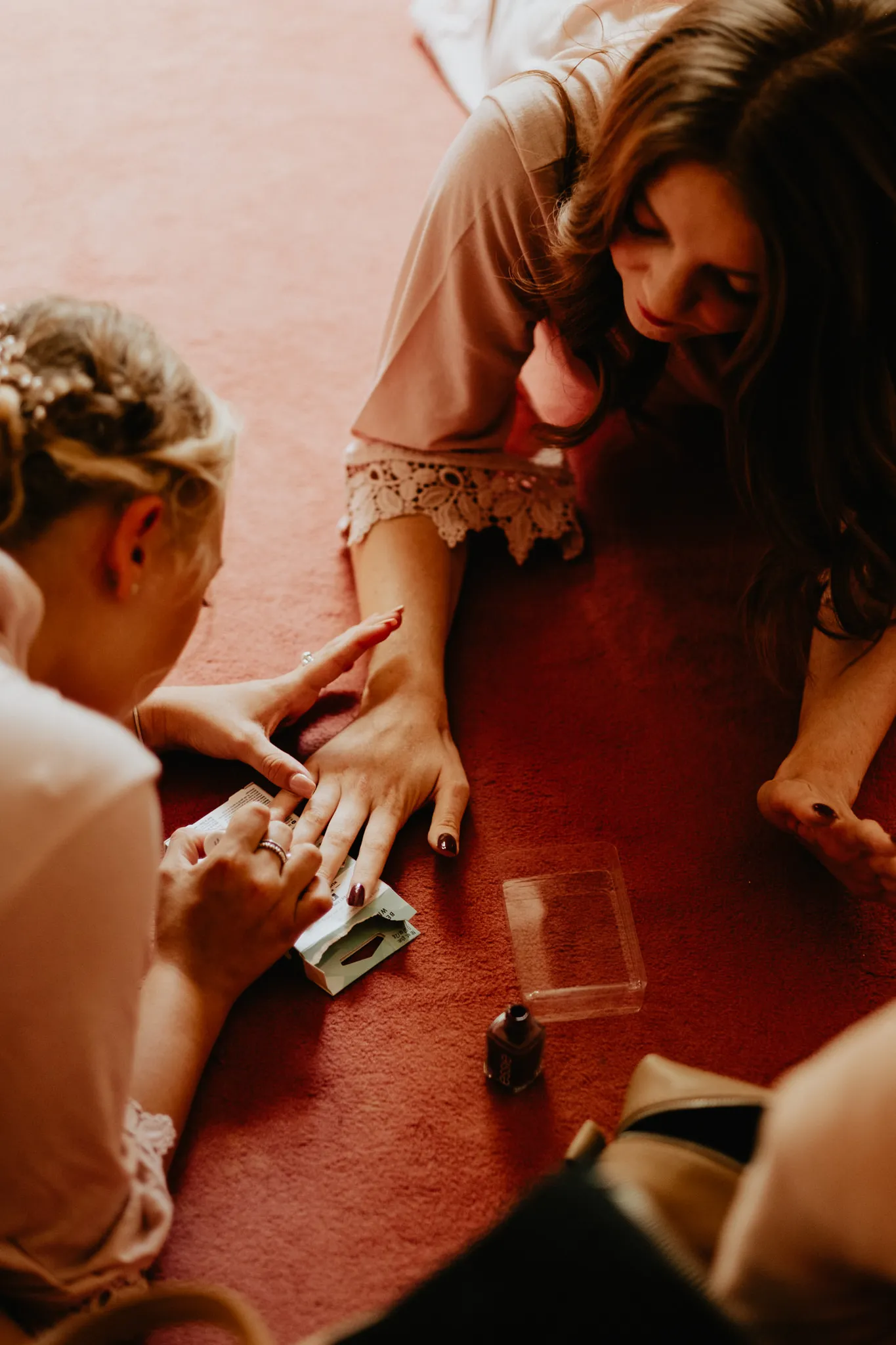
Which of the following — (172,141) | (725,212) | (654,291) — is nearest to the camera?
(725,212)

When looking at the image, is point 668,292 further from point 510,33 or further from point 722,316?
point 510,33

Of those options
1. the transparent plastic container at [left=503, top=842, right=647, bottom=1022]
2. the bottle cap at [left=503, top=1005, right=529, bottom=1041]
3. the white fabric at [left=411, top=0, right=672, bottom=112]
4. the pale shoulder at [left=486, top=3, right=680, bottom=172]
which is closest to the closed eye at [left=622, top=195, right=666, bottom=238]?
the pale shoulder at [left=486, top=3, right=680, bottom=172]

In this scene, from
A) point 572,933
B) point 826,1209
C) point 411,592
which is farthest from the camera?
point 411,592

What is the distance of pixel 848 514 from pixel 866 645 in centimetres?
19

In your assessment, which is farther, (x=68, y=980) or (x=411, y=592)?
(x=411, y=592)

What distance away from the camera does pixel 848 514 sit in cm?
127

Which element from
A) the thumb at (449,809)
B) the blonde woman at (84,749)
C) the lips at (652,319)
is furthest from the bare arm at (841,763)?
the blonde woman at (84,749)

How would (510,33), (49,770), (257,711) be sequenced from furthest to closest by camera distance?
(510,33), (257,711), (49,770)

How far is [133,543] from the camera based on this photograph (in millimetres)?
867

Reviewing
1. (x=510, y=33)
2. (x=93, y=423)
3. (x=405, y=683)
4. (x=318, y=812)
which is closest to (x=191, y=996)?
(x=318, y=812)

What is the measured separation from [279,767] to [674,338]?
65cm

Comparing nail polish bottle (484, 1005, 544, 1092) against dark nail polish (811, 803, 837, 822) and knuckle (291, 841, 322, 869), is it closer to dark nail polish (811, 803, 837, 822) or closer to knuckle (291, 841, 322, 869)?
knuckle (291, 841, 322, 869)

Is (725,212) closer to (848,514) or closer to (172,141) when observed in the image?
(848,514)

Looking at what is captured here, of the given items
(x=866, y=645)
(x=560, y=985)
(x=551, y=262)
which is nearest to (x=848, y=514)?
(x=866, y=645)
